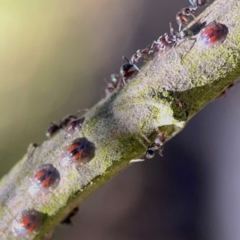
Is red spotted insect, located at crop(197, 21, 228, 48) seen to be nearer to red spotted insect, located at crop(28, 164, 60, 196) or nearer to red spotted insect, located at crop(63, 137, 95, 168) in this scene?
red spotted insect, located at crop(63, 137, 95, 168)

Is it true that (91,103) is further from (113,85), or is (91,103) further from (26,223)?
(26,223)

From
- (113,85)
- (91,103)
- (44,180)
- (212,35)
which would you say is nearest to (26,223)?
(44,180)

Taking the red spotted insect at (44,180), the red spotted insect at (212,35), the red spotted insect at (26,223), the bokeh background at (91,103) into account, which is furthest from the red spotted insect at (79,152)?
the bokeh background at (91,103)

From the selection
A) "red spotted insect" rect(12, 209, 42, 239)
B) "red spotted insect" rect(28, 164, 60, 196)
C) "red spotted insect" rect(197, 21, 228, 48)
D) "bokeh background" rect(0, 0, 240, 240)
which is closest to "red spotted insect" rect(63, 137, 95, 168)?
"red spotted insect" rect(28, 164, 60, 196)

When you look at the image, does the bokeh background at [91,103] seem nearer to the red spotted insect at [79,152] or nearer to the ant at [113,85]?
the ant at [113,85]

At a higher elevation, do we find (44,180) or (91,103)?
(91,103)

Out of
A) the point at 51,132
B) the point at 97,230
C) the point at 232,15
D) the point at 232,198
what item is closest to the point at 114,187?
the point at 97,230

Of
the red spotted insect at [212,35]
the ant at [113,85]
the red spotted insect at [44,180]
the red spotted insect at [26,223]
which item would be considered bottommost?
the red spotted insect at [212,35]

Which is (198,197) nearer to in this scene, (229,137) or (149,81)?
(229,137)

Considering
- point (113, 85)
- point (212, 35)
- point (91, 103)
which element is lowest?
point (212, 35)
